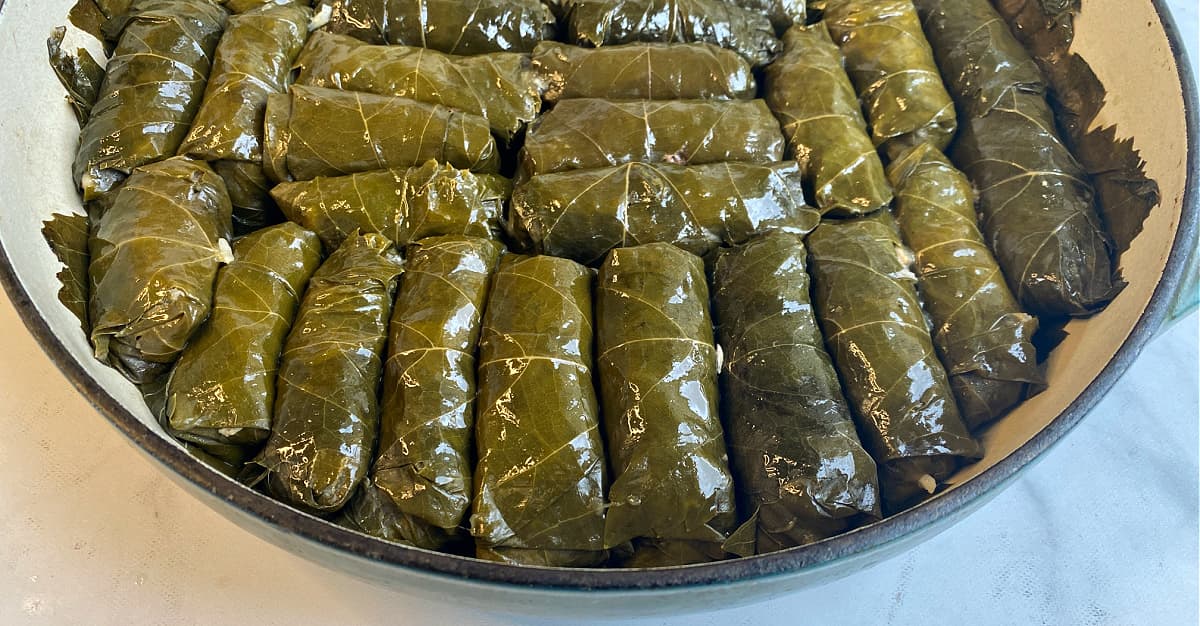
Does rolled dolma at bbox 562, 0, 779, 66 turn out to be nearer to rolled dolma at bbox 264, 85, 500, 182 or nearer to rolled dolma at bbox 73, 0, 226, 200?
rolled dolma at bbox 264, 85, 500, 182

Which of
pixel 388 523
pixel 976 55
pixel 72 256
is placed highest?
pixel 976 55

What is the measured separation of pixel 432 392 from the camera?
173cm

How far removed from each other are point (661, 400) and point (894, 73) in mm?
1392

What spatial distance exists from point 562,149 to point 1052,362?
1.42 m

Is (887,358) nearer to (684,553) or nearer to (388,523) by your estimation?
(684,553)

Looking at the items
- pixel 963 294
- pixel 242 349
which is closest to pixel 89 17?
pixel 242 349

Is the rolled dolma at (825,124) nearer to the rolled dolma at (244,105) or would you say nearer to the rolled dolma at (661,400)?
the rolled dolma at (661,400)

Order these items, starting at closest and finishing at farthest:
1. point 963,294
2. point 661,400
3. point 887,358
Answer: point 661,400, point 887,358, point 963,294

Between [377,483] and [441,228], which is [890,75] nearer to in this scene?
[441,228]

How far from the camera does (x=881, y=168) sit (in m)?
2.23

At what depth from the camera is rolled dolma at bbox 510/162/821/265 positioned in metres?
2.01

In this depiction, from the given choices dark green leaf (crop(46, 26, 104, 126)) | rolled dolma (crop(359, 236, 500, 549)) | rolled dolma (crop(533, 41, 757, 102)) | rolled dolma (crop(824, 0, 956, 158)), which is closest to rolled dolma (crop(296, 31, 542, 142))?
rolled dolma (crop(533, 41, 757, 102))

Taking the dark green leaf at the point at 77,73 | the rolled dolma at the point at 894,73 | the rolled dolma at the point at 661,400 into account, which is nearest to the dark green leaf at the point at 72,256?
the dark green leaf at the point at 77,73

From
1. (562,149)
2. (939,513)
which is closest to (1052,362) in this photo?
(939,513)
